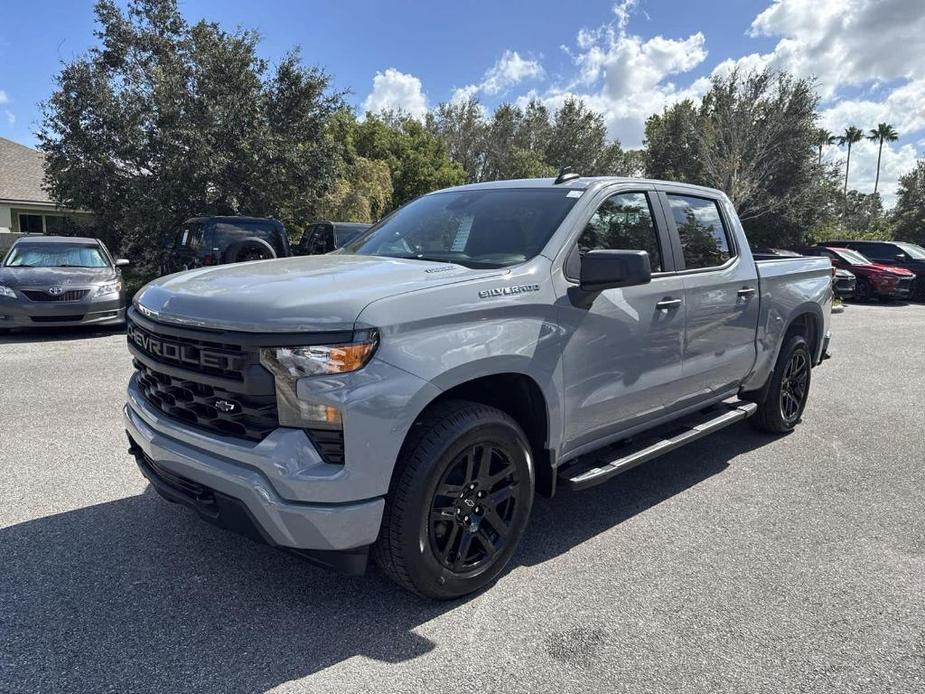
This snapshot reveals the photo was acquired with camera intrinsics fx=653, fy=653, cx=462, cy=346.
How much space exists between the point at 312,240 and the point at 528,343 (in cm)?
1210

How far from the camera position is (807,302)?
5348 millimetres

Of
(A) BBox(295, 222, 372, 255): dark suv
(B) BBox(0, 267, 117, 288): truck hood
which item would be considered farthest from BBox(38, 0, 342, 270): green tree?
(B) BBox(0, 267, 117, 288): truck hood

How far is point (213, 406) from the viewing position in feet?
8.82

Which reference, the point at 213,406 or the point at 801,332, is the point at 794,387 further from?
the point at 213,406

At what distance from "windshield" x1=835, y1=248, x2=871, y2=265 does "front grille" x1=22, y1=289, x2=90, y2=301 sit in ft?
63.7

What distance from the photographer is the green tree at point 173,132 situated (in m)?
17.8

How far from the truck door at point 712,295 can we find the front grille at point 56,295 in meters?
8.67

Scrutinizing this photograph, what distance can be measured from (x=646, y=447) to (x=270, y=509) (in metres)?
2.30

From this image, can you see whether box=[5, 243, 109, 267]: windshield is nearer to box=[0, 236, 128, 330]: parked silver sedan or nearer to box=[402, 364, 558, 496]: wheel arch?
box=[0, 236, 128, 330]: parked silver sedan

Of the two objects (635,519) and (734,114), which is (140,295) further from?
(734,114)

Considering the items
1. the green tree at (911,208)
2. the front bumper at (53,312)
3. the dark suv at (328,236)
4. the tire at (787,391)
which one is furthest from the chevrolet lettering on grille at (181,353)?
the green tree at (911,208)

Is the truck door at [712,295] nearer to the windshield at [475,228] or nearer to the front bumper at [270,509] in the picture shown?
the windshield at [475,228]

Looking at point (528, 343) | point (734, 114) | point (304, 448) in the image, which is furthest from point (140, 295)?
point (734, 114)

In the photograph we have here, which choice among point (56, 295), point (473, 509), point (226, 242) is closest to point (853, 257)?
point (226, 242)
